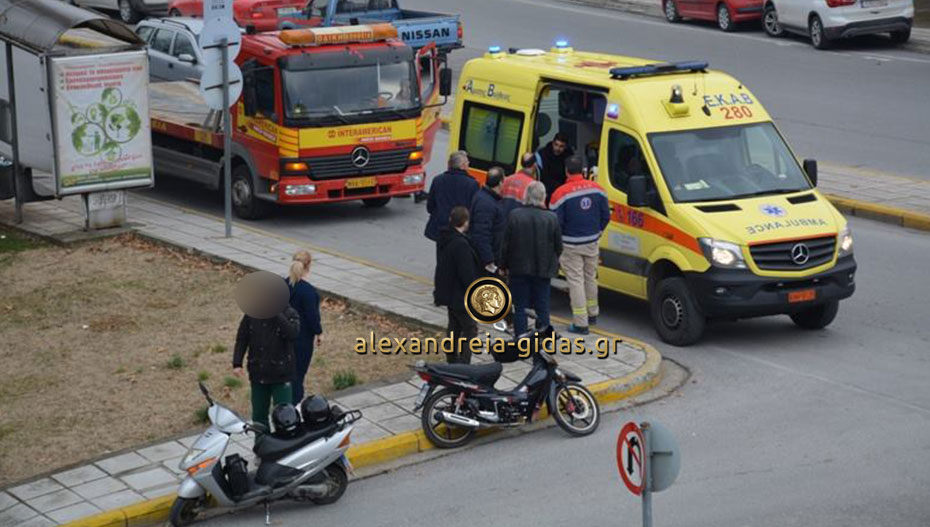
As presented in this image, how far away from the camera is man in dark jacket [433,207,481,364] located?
40.8 feet

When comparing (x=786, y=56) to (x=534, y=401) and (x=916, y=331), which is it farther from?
(x=534, y=401)

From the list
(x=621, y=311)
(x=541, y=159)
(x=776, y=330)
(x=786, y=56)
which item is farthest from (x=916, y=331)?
(x=786, y=56)

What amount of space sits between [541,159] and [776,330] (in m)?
3.10

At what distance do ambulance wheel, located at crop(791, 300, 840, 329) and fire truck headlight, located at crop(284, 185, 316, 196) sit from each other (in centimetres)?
718

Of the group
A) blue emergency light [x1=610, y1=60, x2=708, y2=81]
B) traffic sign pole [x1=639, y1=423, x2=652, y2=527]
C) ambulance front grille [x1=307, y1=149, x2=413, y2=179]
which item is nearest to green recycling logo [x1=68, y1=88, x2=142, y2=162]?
ambulance front grille [x1=307, y1=149, x2=413, y2=179]

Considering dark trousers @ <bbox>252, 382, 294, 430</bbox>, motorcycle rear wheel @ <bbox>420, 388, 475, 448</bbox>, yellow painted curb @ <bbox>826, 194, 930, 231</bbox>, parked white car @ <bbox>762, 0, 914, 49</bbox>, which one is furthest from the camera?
parked white car @ <bbox>762, 0, 914, 49</bbox>

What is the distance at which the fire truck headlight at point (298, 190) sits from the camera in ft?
63.8

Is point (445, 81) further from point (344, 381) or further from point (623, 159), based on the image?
point (344, 381)

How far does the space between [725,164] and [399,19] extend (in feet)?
55.6

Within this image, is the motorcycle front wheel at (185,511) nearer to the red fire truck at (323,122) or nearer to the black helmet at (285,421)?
the black helmet at (285,421)

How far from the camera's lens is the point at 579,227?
46.9ft

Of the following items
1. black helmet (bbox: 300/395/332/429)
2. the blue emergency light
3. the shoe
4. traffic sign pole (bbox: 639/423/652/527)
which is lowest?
the shoe

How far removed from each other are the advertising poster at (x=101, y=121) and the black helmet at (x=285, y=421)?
8962 millimetres

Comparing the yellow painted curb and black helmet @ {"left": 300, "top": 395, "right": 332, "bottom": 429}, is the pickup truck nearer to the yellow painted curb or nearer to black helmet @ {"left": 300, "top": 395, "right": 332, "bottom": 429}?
the yellow painted curb
